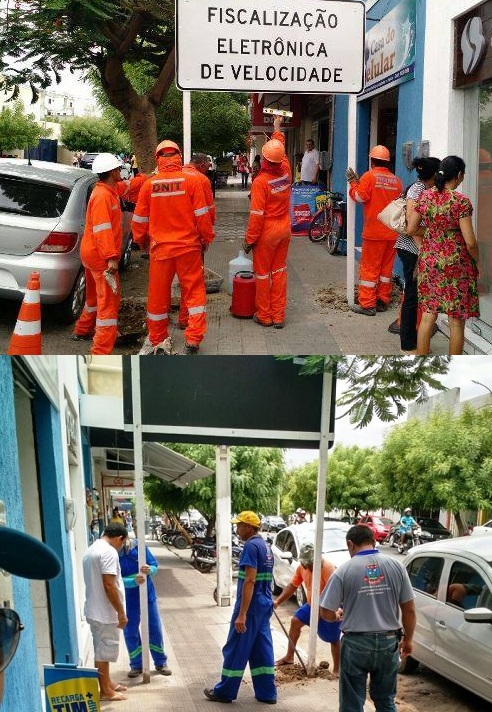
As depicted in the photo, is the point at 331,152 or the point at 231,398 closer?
the point at 231,398

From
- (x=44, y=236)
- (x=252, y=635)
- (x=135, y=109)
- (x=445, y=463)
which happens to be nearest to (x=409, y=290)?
(x=44, y=236)

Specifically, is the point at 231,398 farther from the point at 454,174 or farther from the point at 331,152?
the point at 331,152

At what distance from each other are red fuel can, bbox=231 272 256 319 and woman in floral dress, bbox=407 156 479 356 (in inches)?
90.5

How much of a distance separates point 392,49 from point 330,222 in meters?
3.38

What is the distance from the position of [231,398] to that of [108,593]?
4.80ft

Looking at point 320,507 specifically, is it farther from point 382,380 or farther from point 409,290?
point 409,290

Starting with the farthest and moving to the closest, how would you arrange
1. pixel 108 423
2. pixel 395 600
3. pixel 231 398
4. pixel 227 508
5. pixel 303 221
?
pixel 303 221
pixel 227 508
pixel 108 423
pixel 231 398
pixel 395 600

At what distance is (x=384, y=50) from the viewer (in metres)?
12.1

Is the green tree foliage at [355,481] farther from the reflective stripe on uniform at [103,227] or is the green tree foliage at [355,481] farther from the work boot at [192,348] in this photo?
the reflective stripe on uniform at [103,227]

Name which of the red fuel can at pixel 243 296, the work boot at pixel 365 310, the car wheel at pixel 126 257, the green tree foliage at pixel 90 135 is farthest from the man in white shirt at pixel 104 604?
the green tree foliage at pixel 90 135

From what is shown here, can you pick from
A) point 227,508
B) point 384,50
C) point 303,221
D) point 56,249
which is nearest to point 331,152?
point 303,221

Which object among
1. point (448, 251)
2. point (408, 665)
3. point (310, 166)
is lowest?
point (408, 665)

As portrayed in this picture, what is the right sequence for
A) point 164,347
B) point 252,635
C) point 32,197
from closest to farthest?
point 252,635
point 164,347
point 32,197

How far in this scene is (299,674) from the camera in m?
6.22
